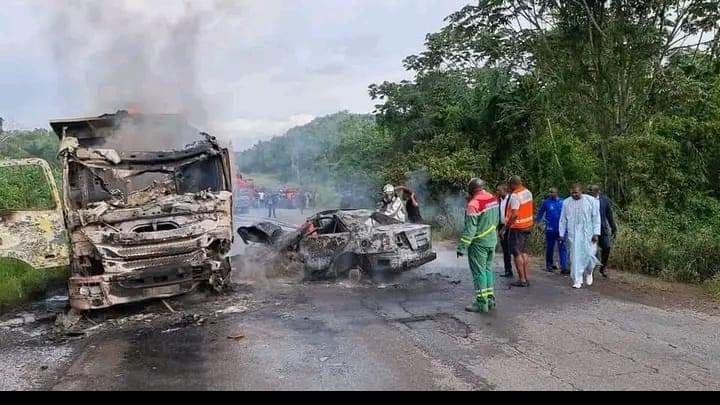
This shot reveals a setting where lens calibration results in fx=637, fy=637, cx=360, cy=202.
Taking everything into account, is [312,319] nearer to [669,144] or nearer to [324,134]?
[669,144]

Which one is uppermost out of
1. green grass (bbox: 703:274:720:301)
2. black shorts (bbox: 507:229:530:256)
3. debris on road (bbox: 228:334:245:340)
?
black shorts (bbox: 507:229:530:256)

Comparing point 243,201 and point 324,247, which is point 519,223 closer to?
point 324,247

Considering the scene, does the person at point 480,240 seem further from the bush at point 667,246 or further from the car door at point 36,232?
the car door at point 36,232

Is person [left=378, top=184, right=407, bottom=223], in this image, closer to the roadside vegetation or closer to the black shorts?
the black shorts

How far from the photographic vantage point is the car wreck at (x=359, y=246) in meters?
9.27

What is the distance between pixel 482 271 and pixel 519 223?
1912 mm

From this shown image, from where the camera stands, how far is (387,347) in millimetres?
5863

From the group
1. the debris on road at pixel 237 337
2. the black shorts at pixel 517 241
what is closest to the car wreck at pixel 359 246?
the black shorts at pixel 517 241

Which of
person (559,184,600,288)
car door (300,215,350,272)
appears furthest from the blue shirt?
car door (300,215,350,272)

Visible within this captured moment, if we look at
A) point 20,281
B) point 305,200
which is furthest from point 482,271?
point 305,200

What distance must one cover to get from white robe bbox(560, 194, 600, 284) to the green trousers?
2080mm

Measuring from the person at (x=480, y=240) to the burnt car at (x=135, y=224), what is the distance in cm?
313

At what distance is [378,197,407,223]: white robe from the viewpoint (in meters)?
10.8

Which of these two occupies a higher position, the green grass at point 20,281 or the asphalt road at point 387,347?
the green grass at point 20,281
